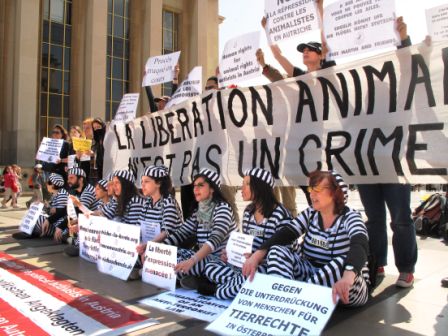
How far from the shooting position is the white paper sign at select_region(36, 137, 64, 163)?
7977 mm

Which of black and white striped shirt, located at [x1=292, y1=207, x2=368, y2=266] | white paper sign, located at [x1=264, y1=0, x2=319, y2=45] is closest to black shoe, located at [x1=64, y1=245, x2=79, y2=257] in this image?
black and white striped shirt, located at [x1=292, y1=207, x2=368, y2=266]

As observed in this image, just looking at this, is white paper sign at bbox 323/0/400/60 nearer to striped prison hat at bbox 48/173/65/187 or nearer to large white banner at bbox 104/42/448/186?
large white banner at bbox 104/42/448/186

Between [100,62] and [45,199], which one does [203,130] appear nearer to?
[45,199]

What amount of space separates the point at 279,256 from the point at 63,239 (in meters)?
4.31

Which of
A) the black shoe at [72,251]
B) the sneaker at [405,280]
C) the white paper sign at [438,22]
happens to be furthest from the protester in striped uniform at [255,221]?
the black shoe at [72,251]

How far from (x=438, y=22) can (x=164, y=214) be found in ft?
10.3

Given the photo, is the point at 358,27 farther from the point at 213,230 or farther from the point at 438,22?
the point at 213,230

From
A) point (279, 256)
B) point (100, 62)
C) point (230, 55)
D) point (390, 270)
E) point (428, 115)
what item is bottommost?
point (390, 270)

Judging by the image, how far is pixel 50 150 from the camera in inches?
316

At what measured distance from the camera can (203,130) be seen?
5.45 meters

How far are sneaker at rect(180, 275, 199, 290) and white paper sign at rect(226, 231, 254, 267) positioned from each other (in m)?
0.36

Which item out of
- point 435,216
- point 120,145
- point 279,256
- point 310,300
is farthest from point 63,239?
point 435,216

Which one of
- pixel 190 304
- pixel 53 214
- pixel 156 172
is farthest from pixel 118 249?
pixel 53 214

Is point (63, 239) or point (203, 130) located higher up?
point (203, 130)
